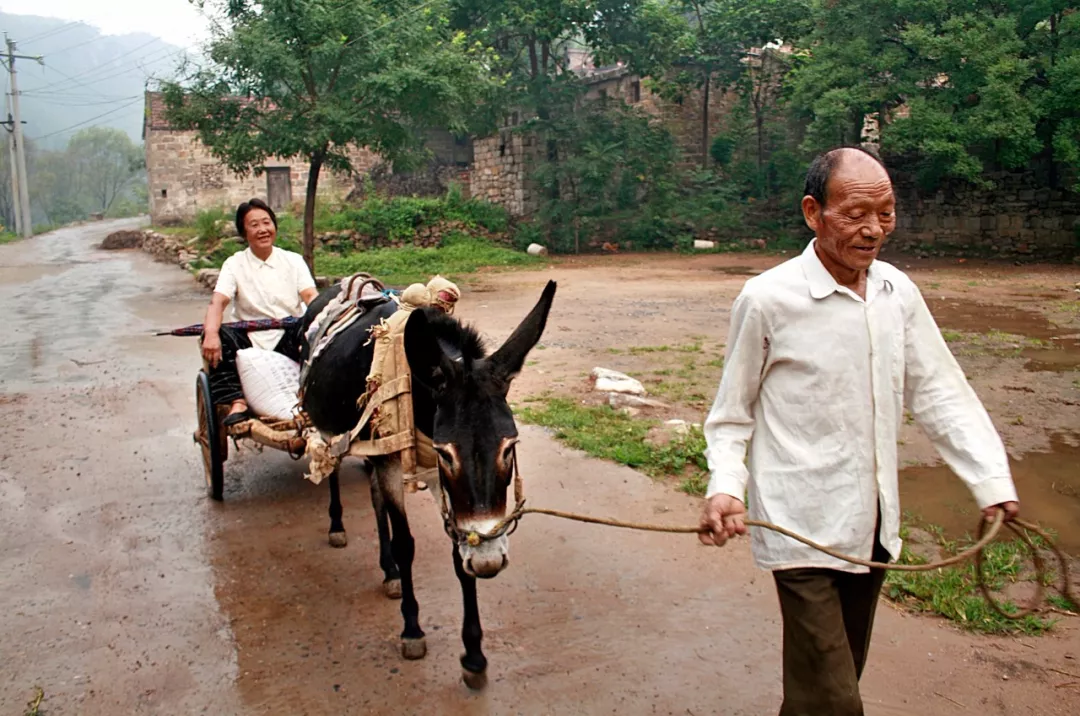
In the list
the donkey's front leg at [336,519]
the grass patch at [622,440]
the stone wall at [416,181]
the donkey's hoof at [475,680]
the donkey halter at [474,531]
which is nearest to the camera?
the donkey halter at [474,531]

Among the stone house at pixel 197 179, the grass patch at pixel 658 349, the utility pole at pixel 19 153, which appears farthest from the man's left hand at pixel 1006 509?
the utility pole at pixel 19 153

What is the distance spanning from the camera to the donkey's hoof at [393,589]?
4180 mm

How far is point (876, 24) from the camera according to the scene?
1914 centimetres

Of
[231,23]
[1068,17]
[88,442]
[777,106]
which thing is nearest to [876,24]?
[1068,17]

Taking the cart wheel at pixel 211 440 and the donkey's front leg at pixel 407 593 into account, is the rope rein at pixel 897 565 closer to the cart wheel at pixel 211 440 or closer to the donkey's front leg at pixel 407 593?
the donkey's front leg at pixel 407 593

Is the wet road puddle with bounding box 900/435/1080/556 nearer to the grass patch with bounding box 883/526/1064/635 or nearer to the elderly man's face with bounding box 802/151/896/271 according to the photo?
the grass patch with bounding box 883/526/1064/635

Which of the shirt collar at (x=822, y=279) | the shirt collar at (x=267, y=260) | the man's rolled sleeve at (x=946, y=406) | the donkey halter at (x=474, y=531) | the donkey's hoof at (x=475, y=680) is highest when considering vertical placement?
the shirt collar at (x=822, y=279)

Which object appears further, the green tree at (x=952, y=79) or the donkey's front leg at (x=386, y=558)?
the green tree at (x=952, y=79)

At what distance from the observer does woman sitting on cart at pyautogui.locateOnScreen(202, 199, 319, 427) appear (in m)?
5.42

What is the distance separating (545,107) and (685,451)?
62.8 feet

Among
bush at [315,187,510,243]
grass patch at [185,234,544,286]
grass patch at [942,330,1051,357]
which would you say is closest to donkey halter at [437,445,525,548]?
grass patch at [942,330,1051,357]

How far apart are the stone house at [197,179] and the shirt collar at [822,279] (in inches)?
1177

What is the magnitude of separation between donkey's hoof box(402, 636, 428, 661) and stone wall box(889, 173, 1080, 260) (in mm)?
19139

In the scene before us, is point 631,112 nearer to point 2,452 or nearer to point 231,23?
point 231,23
